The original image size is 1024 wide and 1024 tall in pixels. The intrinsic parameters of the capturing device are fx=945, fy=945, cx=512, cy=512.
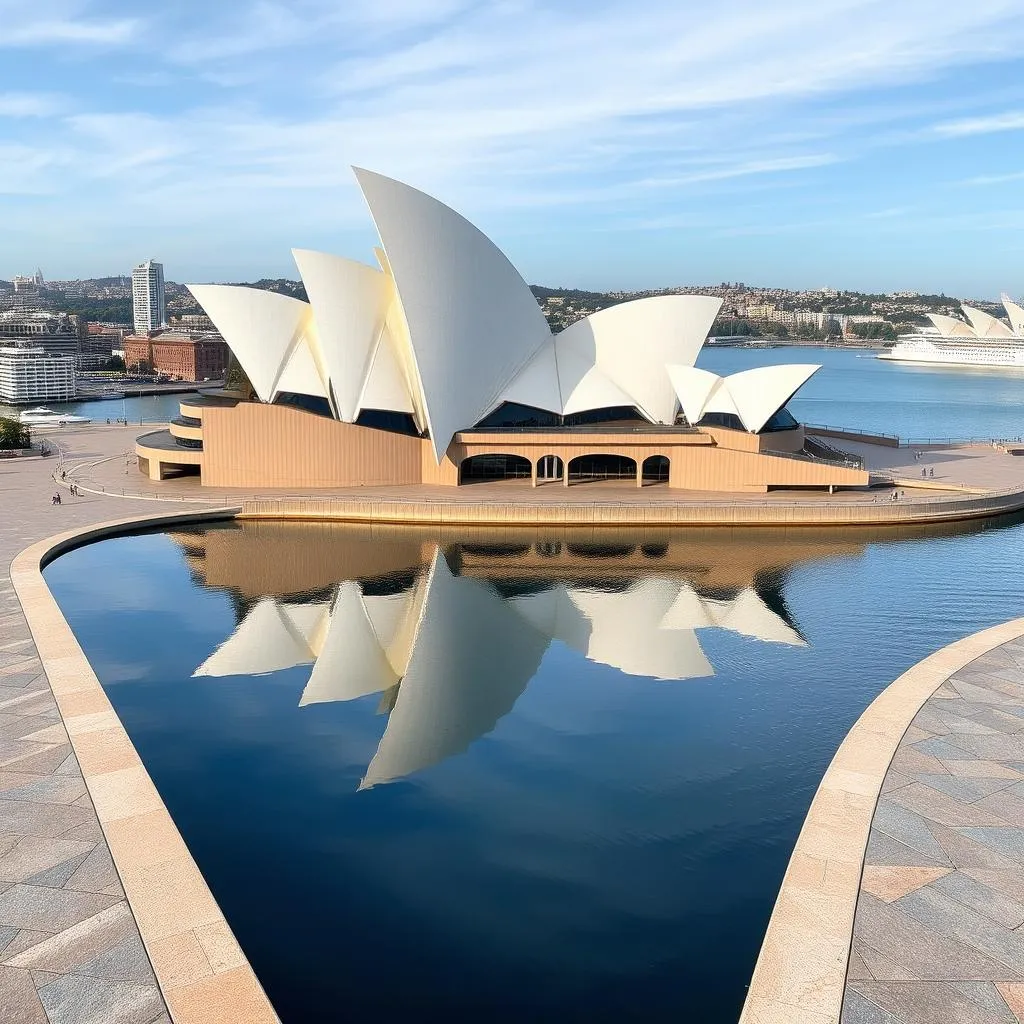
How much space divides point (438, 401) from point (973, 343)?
144723mm

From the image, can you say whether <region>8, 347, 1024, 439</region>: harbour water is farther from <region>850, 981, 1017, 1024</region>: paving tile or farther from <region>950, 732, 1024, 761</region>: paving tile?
<region>850, 981, 1017, 1024</region>: paving tile

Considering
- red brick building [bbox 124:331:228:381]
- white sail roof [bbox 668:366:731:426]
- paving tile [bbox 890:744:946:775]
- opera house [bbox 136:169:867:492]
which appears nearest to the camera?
paving tile [bbox 890:744:946:775]

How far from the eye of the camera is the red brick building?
13962 cm

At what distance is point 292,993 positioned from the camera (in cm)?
1025

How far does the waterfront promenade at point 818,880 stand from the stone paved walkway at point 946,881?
23mm

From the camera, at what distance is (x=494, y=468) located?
41.1 meters

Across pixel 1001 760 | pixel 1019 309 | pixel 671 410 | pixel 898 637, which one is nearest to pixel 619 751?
pixel 1001 760

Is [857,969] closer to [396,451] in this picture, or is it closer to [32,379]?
[396,451]

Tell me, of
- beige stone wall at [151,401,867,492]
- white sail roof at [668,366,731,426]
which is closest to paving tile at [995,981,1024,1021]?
beige stone wall at [151,401,867,492]

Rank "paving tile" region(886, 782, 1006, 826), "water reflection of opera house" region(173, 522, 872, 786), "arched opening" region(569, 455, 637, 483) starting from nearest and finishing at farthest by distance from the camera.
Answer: "paving tile" region(886, 782, 1006, 826) < "water reflection of opera house" region(173, 522, 872, 786) < "arched opening" region(569, 455, 637, 483)

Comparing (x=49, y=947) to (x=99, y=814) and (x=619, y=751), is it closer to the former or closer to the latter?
(x=99, y=814)

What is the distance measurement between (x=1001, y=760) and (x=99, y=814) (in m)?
12.7

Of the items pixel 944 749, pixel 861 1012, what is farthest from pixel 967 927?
pixel 944 749

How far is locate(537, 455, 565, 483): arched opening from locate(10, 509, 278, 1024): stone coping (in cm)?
2491
